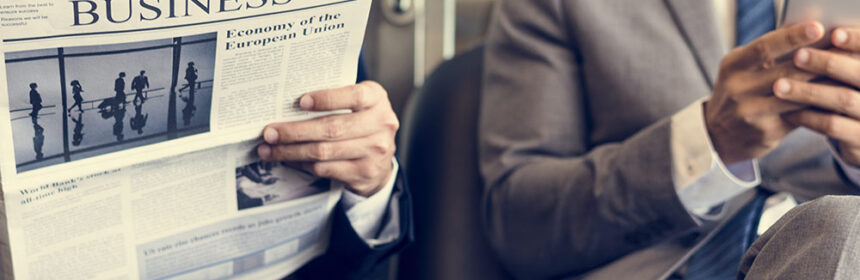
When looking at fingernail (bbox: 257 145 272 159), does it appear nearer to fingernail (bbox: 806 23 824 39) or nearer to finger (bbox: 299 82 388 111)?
finger (bbox: 299 82 388 111)

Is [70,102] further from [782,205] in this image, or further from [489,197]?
[782,205]

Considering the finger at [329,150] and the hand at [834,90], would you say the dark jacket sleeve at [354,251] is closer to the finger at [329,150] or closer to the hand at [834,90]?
the finger at [329,150]

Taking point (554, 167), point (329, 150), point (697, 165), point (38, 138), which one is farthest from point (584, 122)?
point (38, 138)

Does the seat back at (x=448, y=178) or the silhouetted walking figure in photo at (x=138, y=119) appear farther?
the seat back at (x=448, y=178)

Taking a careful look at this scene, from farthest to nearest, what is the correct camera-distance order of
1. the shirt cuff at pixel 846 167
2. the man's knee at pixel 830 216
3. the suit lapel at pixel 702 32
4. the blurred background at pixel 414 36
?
the blurred background at pixel 414 36 → the suit lapel at pixel 702 32 → the shirt cuff at pixel 846 167 → the man's knee at pixel 830 216

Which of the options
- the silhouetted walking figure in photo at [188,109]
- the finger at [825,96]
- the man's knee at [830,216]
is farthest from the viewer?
the finger at [825,96]

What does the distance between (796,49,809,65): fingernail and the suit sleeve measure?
6.0 inches

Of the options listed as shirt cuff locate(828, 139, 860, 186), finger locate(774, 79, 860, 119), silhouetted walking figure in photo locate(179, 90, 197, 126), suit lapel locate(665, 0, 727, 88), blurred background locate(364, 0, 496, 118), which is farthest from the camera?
blurred background locate(364, 0, 496, 118)

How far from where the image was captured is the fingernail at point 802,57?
750 millimetres

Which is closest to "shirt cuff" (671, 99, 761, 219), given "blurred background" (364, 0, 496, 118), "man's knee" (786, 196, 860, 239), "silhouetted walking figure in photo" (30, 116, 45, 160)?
"man's knee" (786, 196, 860, 239)

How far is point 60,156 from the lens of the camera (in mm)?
605

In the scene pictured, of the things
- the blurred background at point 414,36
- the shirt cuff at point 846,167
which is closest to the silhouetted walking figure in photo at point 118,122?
the shirt cuff at point 846,167

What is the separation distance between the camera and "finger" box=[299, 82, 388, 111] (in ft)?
2.25

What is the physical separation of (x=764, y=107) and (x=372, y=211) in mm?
412
